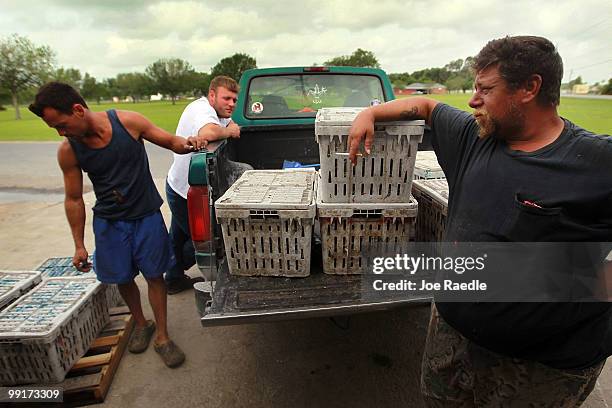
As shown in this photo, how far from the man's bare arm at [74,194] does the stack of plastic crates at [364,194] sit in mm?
1683

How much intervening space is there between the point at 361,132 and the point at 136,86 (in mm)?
87850

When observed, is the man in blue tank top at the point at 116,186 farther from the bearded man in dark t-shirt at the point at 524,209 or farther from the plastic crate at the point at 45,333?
the bearded man in dark t-shirt at the point at 524,209

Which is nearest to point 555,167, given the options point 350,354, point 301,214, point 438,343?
point 438,343

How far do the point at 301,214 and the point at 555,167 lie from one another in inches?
43.8

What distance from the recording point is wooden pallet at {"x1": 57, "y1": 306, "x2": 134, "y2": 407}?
2.35m

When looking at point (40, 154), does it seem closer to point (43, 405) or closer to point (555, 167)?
point (43, 405)

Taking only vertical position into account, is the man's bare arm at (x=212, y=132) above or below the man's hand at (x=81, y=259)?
above

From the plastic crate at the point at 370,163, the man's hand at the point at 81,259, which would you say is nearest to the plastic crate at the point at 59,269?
the man's hand at the point at 81,259

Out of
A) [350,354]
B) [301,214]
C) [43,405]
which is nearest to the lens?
[301,214]

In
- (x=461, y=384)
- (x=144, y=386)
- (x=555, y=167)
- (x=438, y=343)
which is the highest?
(x=555, y=167)

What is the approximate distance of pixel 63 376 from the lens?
95.0 inches

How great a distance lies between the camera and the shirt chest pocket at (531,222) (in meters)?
1.21

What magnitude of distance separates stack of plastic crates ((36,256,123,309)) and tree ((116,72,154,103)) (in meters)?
84.1

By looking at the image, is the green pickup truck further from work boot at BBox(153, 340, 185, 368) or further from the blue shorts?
work boot at BBox(153, 340, 185, 368)
